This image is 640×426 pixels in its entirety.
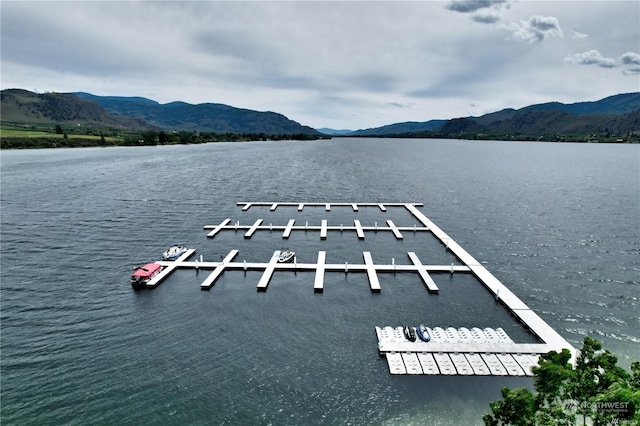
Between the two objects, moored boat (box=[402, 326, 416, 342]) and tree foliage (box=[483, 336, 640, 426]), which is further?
moored boat (box=[402, 326, 416, 342])

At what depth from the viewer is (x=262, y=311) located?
138ft

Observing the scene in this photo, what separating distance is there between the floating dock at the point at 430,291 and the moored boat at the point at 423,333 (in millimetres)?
619

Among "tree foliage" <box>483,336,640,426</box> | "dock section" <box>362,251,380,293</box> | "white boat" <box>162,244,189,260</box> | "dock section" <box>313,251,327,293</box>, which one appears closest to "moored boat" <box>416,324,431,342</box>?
"dock section" <box>362,251,380,293</box>

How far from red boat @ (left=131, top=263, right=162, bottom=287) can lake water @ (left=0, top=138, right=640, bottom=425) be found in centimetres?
158

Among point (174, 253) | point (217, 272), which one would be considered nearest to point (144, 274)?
point (174, 253)

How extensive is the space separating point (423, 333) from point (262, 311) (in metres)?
18.0

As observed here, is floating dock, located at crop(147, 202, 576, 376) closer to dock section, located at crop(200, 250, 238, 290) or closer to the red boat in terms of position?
dock section, located at crop(200, 250, 238, 290)

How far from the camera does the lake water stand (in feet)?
95.3

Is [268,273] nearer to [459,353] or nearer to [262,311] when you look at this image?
[262,311]

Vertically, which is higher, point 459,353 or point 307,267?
point 307,267

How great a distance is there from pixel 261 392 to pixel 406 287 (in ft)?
81.7

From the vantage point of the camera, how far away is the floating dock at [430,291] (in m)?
32.7

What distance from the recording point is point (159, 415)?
27812 mm

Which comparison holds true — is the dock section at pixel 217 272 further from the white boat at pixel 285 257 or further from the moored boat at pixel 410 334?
the moored boat at pixel 410 334
